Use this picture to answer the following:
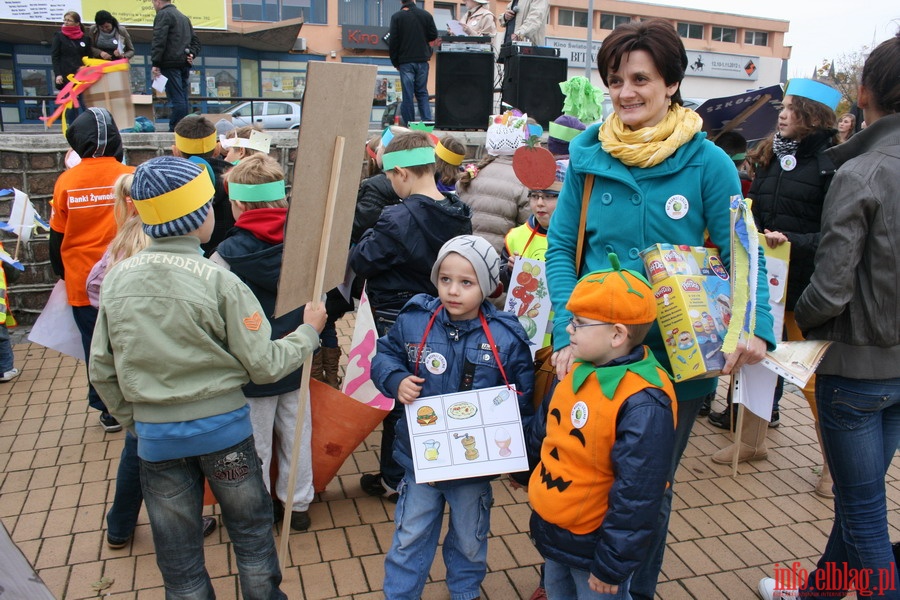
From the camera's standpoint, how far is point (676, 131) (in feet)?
7.25

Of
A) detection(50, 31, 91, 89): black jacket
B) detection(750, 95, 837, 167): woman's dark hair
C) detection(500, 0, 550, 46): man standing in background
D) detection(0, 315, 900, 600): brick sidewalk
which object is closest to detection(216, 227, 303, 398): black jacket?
detection(0, 315, 900, 600): brick sidewalk

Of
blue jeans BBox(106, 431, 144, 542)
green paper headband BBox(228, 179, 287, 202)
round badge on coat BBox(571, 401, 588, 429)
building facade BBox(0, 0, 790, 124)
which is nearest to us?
round badge on coat BBox(571, 401, 588, 429)

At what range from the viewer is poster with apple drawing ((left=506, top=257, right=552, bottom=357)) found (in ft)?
11.2

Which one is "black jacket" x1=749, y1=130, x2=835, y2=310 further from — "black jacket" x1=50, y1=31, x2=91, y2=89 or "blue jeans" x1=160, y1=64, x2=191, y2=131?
"black jacket" x1=50, y1=31, x2=91, y2=89

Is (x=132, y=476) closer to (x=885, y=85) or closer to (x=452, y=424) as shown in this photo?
(x=452, y=424)

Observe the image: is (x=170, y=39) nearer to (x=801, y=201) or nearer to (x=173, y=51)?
(x=173, y=51)

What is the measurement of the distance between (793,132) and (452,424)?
107 inches

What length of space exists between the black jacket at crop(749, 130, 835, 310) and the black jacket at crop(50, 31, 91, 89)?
30.3 ft

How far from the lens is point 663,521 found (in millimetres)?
2443

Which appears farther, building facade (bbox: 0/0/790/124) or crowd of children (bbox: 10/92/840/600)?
building facade (bbox: 0/0/790/124)

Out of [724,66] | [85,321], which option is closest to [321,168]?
[85,321]

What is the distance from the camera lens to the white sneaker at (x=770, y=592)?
2900 millimetres

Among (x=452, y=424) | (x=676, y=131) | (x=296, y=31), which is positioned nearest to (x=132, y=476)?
(x=452, y=424)

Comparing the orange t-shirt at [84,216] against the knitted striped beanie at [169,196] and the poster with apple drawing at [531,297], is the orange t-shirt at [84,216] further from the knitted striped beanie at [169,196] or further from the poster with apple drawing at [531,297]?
the poster with apple drawing at [531,297]
